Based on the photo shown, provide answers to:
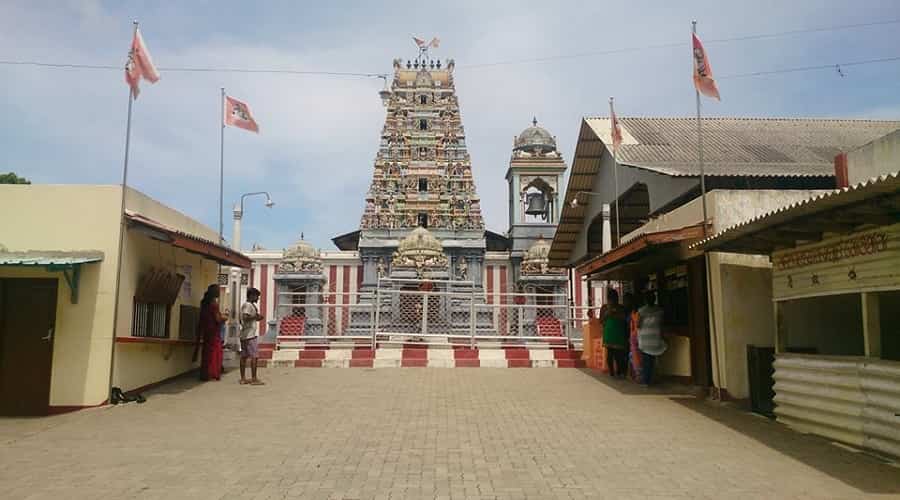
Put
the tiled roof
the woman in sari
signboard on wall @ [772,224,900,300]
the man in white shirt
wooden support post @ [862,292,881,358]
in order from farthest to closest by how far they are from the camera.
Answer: the tiled roof < the woman in sari < the man in white shirt < wooden support post @ [862,292,881,358] < signboard on wall @ [772,224,900,300]

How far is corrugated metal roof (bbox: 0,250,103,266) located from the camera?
26.5 feet

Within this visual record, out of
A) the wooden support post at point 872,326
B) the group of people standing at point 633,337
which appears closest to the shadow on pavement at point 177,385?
the group of people standing at point 633,337

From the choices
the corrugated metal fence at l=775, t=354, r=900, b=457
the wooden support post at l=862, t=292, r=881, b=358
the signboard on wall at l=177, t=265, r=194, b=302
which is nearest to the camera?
the corrugated metal fence at l=775, t=354, r=900, b=457

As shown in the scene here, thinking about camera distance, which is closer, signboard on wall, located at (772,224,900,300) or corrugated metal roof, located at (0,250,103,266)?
signboard on wall, located at (772,224,900,300)

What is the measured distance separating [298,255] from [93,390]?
24924 mm

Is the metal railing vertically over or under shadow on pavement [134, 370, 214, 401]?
over

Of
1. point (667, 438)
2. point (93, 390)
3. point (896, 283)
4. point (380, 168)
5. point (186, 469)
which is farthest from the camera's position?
point (380, 168)

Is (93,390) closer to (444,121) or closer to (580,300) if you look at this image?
(580,300)

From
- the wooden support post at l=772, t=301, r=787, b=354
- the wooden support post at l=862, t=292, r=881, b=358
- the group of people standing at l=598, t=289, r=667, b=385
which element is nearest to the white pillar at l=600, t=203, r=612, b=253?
the group of people standing at l=598, t=289, r=667, b=385

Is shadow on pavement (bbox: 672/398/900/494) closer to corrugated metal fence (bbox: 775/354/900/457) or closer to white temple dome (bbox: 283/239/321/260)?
corrugated metal fence (bbox: 775/354/900/457)

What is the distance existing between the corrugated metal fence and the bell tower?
30149 millimetres

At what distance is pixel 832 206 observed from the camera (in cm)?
597

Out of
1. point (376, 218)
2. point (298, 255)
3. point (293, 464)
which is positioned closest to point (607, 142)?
point (293, 464)

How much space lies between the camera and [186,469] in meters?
5.66
